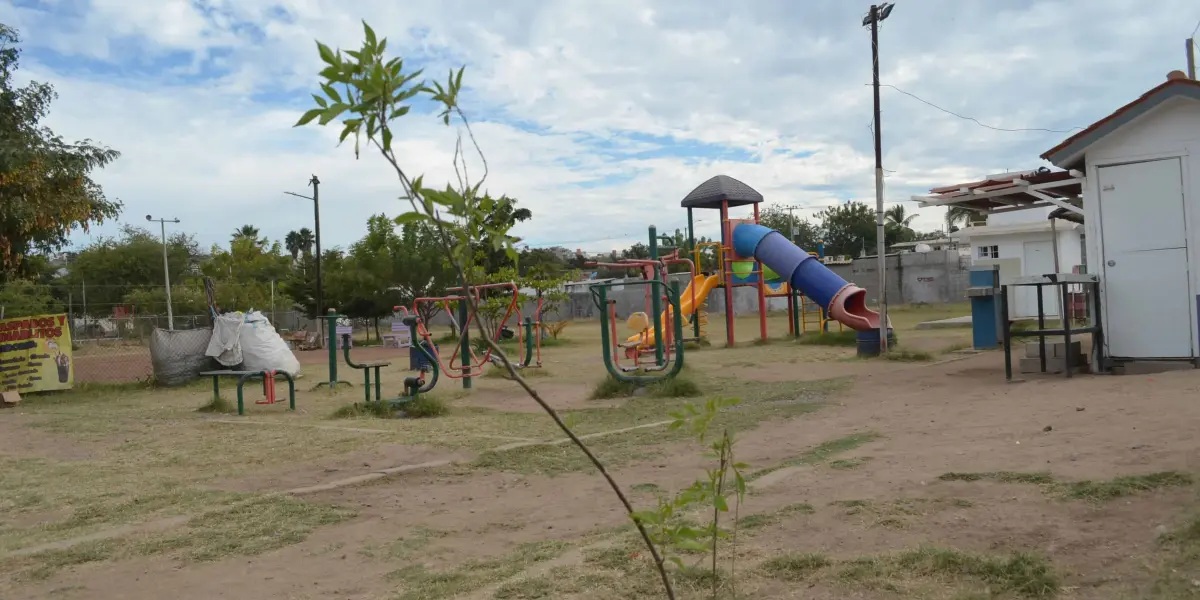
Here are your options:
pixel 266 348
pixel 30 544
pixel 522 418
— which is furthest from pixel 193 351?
pixel 30 544

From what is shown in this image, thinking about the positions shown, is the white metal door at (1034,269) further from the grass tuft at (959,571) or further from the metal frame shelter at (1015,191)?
the grass tuft at (959,571)

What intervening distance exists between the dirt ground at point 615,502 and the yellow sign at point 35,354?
563 cm

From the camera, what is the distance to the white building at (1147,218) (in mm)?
10250

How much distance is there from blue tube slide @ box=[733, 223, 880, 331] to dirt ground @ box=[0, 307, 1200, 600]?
30.1ft

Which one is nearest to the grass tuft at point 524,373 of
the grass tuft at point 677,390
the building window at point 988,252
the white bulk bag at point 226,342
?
the white bulk bag at point 226,342

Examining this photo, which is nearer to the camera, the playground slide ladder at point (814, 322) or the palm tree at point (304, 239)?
the playground slide ladder at point (814, 322)

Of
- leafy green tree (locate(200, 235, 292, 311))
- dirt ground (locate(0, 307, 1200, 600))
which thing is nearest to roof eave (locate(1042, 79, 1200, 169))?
dirt ground (locate(0, 307, 1200, 600))

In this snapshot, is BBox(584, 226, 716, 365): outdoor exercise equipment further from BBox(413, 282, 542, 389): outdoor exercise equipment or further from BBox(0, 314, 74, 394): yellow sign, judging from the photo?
BBox(0, 314, 74, 394): yellow sign

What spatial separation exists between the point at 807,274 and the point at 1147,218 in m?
10.6

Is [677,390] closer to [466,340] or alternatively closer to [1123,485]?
[466,340]

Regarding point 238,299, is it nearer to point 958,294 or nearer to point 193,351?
point 193,351

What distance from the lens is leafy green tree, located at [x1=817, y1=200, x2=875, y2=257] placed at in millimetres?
71125

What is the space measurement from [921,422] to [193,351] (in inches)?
564

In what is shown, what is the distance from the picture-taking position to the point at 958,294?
43562 mm
